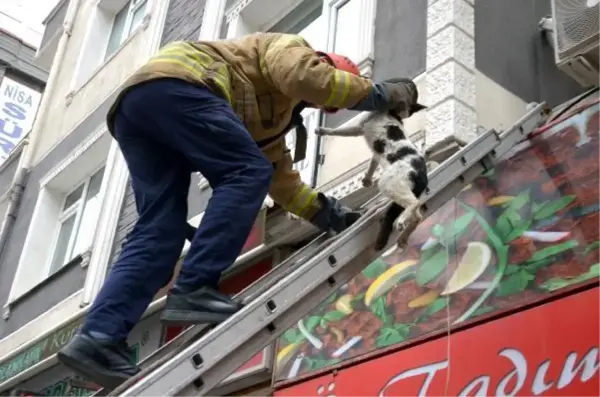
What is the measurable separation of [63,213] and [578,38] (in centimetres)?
824

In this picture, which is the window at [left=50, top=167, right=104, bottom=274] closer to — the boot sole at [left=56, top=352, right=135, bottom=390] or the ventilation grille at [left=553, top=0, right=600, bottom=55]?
the ventilation grille at [left=553, top=0, right=600, bottom=55]

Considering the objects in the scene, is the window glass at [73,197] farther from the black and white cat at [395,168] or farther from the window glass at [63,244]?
the black and white cat at [395,168]

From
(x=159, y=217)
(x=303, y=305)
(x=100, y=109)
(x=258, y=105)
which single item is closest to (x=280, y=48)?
(x=258, y=105)

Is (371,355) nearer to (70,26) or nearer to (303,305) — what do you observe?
(303,305)

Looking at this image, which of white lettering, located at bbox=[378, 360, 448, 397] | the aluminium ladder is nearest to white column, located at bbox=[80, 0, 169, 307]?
white lettering, located at bbox=[378, 360, 448, 397]

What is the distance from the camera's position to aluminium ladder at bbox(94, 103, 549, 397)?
7.97ft

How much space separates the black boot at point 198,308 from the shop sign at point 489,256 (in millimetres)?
1745

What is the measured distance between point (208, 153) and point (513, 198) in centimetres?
235

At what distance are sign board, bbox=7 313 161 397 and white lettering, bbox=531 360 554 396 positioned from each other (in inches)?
156

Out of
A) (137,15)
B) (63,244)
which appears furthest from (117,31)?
(63,244)

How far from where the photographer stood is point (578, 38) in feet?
15.0

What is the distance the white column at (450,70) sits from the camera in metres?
4.99

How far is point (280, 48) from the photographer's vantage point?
307 centimetres

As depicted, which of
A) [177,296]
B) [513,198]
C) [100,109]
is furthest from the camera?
[100,109]
